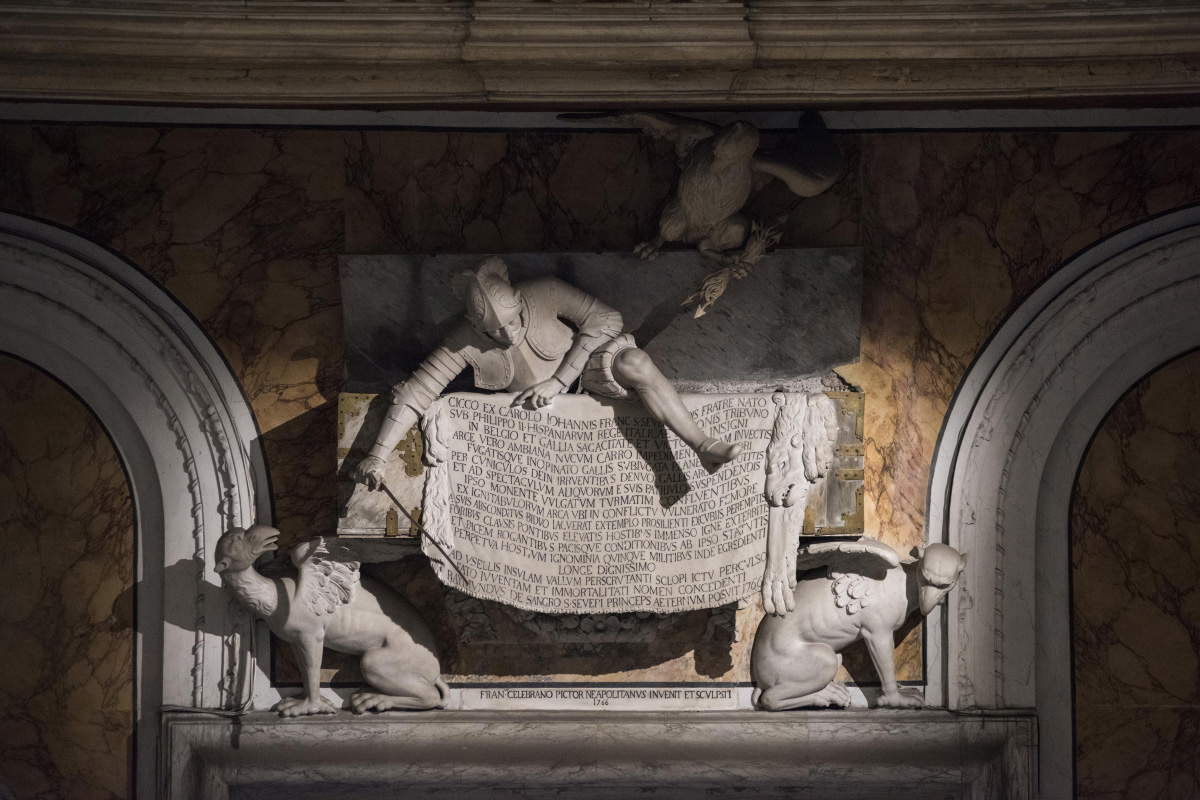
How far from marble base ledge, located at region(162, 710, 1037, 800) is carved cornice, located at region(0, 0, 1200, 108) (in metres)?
2.11

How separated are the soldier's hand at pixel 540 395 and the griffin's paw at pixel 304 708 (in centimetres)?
122

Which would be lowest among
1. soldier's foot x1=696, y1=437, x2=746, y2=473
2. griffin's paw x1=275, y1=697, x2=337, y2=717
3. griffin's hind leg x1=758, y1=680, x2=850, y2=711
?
griffin's paw x1=275, y1=697, x2=337, y2=717

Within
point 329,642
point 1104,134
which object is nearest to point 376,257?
point 329,642

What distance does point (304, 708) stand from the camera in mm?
6734

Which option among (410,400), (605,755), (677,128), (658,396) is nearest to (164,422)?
(410,400)

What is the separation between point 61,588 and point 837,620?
2699 millimetres

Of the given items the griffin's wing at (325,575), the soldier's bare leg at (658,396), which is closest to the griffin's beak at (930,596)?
the soldier's bare leg at (658,396)

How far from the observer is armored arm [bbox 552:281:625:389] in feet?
21.9

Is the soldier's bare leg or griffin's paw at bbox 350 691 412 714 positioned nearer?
the soldier's bare leg

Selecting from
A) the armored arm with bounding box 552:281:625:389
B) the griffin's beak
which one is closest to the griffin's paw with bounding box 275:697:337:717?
the armored arm with bounding box 552:281:625:389

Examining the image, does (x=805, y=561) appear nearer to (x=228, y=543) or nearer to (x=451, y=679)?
(x=451, y=679)

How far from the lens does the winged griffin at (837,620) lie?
6.73 m

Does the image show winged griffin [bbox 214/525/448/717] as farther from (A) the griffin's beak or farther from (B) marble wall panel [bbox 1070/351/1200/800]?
(B) marble wall panel [bbox 1070/351/1200/800]

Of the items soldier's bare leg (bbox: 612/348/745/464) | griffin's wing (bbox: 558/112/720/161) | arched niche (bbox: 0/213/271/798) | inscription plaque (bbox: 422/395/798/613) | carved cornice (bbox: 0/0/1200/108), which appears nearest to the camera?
carved cornice (bbox: 0/0/1200/108)
